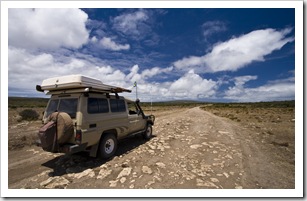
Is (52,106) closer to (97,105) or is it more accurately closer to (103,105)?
(97,105)

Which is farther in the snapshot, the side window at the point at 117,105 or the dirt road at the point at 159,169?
the side window at the point at 117,105

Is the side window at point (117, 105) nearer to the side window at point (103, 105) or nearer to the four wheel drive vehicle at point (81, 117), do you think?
the four wheel drive vehicle at point (81, 117)

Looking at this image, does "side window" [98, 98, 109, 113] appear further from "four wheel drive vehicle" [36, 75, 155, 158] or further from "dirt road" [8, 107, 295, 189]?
"dirt road" [8, 107, 295, 189]

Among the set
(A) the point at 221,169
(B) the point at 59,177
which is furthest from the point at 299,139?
(B) the point at 59,177

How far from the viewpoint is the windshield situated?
526 centimetres

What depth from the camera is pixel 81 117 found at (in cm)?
503

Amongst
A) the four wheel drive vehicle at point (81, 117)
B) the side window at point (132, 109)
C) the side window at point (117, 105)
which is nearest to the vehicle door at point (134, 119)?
the side window at point (132, 109)

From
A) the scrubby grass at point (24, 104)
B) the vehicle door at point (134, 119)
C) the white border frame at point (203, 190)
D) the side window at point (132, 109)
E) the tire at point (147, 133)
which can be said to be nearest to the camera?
the white border frame at point (203, 190)

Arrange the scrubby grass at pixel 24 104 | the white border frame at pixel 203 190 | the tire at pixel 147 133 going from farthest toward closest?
the scrubby grass at pixel 24 104
the tire at pixel 147 133
the white border frame at pixel 203 190

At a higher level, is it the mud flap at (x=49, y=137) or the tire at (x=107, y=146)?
the mud flap at (x=49, y=137)

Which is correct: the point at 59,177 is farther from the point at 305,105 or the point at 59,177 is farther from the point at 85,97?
the point at 305,105

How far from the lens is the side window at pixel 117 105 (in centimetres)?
651

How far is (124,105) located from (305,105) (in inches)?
242

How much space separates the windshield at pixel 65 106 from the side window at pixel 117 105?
144 centimetres
